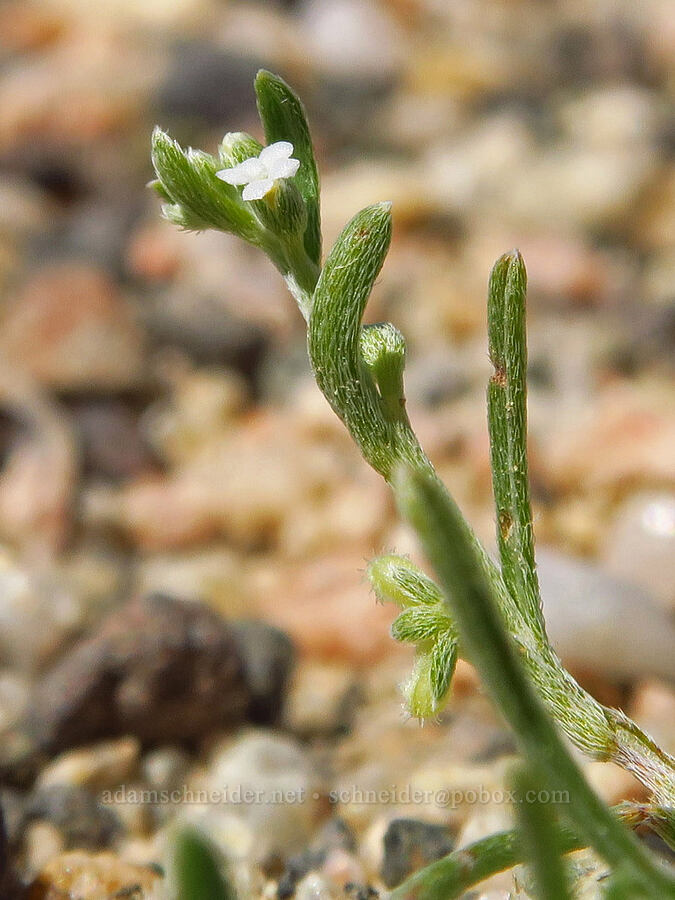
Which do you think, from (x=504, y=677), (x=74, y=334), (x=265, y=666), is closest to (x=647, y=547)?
(x=265, y=666)

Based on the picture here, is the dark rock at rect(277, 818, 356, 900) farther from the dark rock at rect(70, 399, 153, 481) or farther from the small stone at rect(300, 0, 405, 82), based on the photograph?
the small stone at rect(300, 0, 405, 82)

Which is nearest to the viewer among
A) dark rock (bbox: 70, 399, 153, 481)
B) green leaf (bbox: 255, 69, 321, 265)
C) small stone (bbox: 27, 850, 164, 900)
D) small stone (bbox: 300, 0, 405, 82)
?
green leaf (bbox: 255, 69, 321, 265)

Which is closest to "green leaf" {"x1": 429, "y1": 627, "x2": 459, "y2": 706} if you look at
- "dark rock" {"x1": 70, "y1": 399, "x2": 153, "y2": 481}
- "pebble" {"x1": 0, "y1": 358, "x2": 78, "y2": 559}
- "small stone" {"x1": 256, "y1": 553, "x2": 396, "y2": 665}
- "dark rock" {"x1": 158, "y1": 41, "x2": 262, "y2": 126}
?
"small stone" {"x1": 256, "y1": 553, "x2": 396, "y2": 665}

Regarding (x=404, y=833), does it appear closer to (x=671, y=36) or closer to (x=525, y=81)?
(x=525, y=81)

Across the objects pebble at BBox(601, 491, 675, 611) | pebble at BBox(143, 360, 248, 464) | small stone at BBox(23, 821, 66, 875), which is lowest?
small stone at BBox(23, 821, 66, 875)

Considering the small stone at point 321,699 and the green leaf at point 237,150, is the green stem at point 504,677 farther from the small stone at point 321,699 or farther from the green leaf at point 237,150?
the small stone at point 321,699

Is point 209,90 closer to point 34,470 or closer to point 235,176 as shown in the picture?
point 34,470

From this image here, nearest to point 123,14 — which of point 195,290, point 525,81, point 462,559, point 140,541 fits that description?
point 525,81
